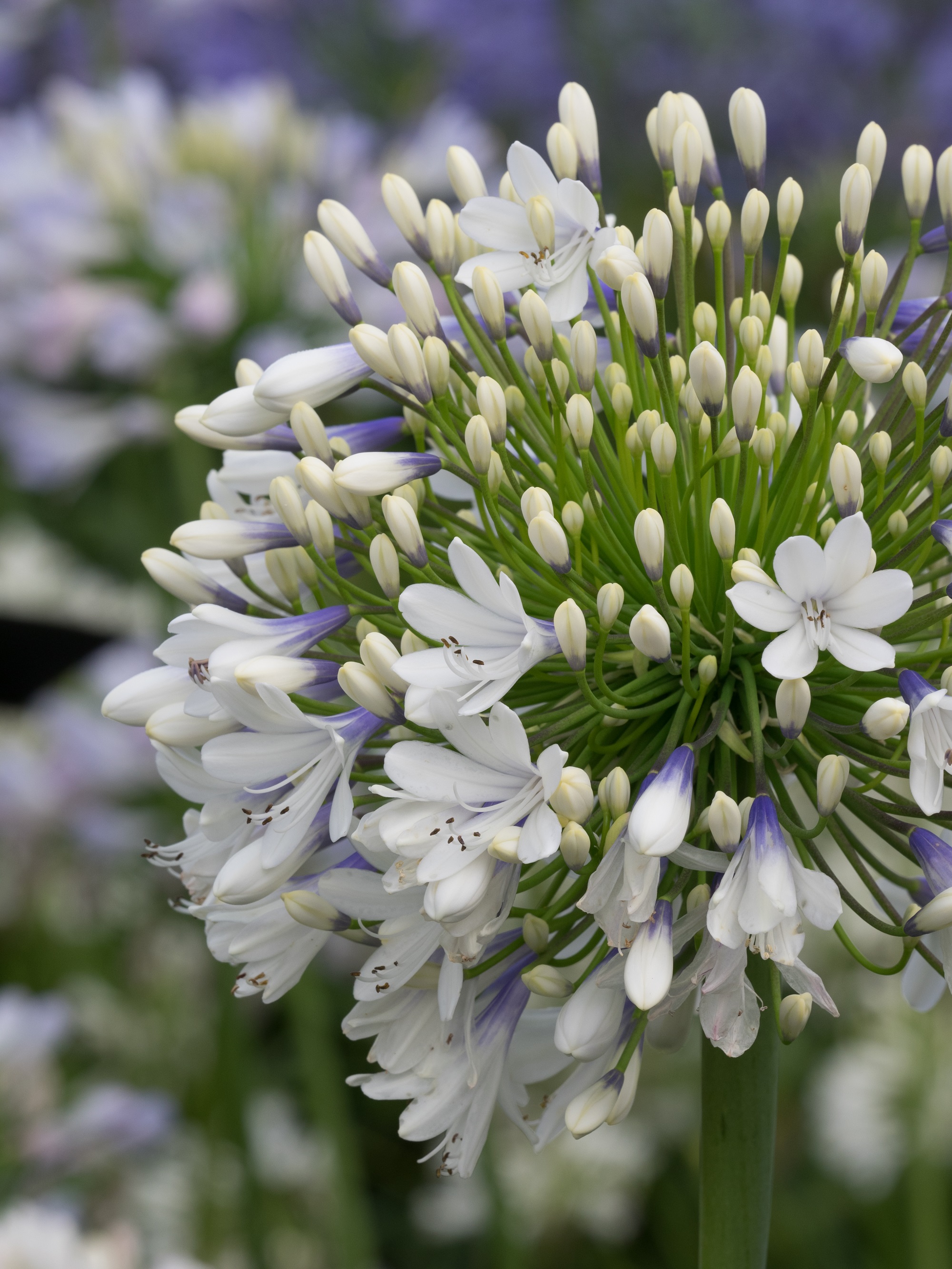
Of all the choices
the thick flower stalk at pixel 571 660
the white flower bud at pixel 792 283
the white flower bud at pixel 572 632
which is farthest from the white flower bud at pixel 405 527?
the white flower bud at pixel 792 283

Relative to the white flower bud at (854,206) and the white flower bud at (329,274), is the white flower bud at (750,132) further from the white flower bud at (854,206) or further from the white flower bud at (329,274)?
the white flower bud at (329,274)

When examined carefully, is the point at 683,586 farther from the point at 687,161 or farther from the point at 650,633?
the point at 687,161

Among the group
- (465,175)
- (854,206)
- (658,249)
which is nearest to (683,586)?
(658,249)

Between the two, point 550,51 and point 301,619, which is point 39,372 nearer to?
point 301,619

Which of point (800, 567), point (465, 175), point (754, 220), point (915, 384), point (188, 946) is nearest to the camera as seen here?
point (800, 567)

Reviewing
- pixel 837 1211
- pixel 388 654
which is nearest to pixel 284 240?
pixel 388 654

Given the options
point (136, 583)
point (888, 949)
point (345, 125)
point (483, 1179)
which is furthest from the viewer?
point (136, 583)

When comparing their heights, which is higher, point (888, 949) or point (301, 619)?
point (301, 619)
